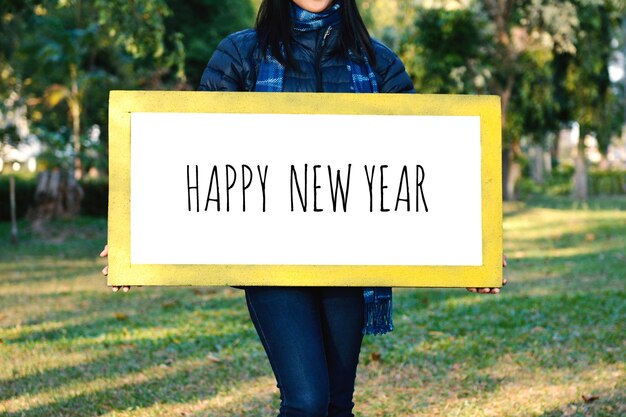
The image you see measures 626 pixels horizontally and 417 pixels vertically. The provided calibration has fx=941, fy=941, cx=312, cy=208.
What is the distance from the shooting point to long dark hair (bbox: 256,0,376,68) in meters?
3.16

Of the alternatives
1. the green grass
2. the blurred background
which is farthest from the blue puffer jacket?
the green grass

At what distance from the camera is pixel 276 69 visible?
10.4 ft

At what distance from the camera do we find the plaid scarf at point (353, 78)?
3.16m

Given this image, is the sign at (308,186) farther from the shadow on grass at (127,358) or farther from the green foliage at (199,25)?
the green foliage at (199,25)

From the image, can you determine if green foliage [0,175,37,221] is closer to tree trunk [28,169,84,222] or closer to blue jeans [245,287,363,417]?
tree trunk [28,169,84,222]

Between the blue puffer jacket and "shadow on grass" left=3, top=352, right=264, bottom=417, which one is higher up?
the blue puffer jacket

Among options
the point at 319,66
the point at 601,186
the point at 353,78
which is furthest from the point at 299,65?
the point at 601,186

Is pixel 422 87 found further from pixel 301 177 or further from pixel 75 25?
pixel 301 177

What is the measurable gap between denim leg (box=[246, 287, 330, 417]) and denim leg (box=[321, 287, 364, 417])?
7 centimetres

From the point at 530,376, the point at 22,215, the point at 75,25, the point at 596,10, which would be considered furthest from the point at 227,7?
the point at 530,376

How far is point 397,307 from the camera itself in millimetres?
9289

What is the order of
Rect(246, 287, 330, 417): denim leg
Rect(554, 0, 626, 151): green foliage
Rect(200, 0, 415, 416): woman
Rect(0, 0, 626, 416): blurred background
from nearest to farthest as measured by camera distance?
Rect(246, 287, 330, 417): denim leg < Rect(200, 0, 415, 416): woman < Rect(0, 0, 626, 416): blurred background < Rect(554, 0, 626, 151): green foliage

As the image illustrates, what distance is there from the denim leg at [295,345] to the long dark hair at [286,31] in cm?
79

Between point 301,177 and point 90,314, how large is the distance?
6.67 m
